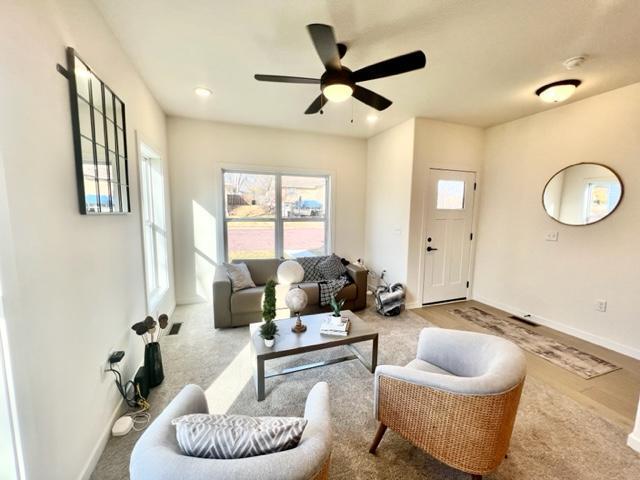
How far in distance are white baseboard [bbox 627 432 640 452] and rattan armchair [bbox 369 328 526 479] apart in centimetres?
102

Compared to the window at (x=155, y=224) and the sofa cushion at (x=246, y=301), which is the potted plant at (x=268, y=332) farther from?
the window at (x=155, y=224)

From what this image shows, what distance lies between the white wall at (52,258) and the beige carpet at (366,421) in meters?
0.43

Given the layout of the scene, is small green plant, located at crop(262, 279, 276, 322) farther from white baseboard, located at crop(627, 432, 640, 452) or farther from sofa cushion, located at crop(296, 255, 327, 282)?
white baseboard, located at crop(627, 432, 640, 452)

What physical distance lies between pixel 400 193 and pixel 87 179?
3.41 meters

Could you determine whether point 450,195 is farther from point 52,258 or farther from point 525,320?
point 52,258

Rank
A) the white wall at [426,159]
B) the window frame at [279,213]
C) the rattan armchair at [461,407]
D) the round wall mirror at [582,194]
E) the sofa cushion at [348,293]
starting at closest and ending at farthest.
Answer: the rattan armchair at [461,407], the round wall mirror at [582,194], the sofa cushion at [348,293], the white wall at [426,159], the window frame at [279,213]

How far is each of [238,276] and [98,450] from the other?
1.90 m

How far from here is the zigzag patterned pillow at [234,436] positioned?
2.52 ft

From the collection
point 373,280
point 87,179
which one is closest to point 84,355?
point 87,179

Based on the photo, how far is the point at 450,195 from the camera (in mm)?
3820

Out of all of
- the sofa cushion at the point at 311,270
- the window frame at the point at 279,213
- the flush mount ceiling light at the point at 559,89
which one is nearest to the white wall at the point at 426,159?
the flush mount ceiling light at the point at 559,89

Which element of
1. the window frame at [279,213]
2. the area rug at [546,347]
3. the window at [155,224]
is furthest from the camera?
the window frame at [279,213]

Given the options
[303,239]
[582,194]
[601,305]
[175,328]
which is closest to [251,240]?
[303,239]

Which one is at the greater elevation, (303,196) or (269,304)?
(303,196)
